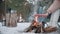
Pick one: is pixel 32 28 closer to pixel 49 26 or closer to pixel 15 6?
pixel 49 26

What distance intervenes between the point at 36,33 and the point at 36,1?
317 millimetres

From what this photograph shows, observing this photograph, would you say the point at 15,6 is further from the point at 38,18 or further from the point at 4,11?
the point at 38,18

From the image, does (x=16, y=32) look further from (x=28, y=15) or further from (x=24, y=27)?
(x=28, y=15)

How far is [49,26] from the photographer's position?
172cm

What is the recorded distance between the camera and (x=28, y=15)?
170 centimetres

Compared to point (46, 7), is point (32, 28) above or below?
below

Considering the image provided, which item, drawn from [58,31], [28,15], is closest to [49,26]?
[58,31]

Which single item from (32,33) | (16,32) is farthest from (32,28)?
(16,32)

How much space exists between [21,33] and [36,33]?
148 millimetres

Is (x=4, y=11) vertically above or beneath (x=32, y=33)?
above

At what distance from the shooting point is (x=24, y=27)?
1693mm

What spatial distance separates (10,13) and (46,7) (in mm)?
360

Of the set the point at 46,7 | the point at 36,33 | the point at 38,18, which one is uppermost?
the point at 46,7

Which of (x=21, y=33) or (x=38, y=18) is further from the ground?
(x=38, y=18)
